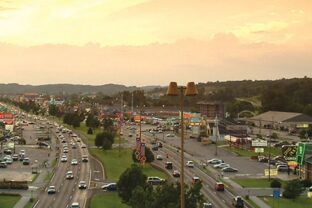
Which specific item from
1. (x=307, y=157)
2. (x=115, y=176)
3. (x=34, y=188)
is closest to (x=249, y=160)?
(x=307, y=157)

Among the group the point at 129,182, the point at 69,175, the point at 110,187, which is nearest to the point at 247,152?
the point at 69,175

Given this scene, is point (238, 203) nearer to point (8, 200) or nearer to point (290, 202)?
point (290, 202)

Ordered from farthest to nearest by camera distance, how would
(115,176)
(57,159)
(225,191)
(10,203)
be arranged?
(57,159) < (115,176) < (225,191) < (10,203)

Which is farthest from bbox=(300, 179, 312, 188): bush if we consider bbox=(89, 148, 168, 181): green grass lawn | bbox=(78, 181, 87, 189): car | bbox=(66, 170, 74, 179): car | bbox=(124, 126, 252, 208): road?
bbox=(66, 170, 74, 179): car

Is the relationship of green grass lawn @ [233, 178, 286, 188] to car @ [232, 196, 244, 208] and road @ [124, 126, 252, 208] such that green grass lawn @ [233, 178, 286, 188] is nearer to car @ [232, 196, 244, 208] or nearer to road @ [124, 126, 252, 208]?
road @ [124, 126, 252, 208]

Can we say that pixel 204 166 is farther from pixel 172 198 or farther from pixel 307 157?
pixel 172 198

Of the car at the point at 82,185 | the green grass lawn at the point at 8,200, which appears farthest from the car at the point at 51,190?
the green grass lawn at the point at 8,200
